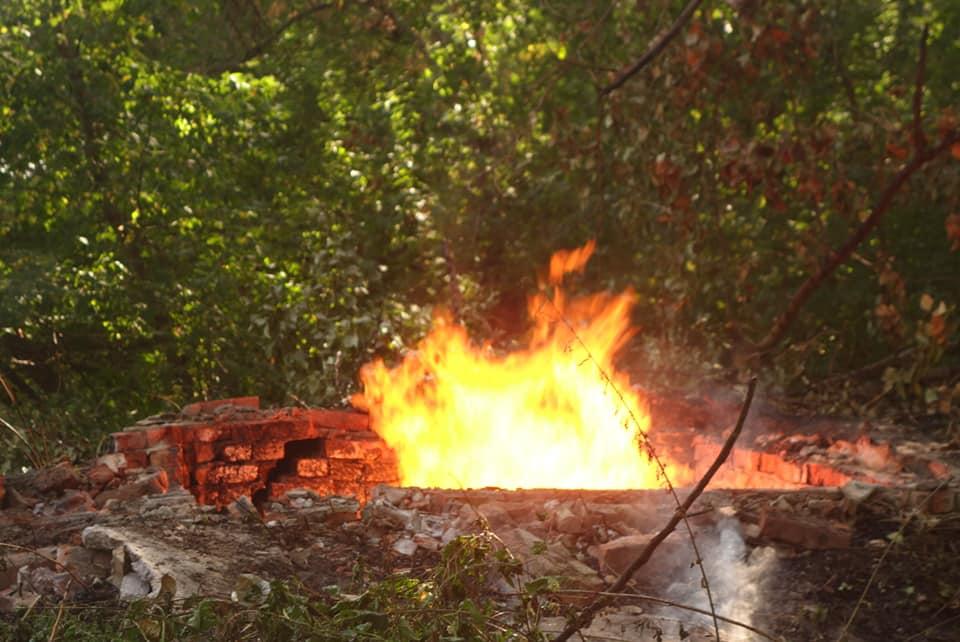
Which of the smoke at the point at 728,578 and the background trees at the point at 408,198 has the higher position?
the background trees at the point at 408,198

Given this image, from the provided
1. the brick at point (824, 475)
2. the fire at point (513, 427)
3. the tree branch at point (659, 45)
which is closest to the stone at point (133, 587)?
the fire at point (513, 427)

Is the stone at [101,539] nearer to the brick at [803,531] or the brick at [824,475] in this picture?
the brick at [803,531]

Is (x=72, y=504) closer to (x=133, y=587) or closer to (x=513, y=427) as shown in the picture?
(x=133, y=587)

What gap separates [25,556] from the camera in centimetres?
465

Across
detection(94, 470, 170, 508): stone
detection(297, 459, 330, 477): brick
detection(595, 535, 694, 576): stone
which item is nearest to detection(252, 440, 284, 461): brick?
detection(297, 459, 330, 477): brick

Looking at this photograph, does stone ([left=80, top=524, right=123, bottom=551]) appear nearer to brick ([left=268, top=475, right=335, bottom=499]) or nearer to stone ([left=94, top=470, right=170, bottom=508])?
stone ([left=94, top=470, right=170, bottom=508])

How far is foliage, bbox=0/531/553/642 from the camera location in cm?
318

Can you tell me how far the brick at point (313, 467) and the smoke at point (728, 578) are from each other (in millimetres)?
3191

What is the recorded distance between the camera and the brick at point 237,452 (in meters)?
6.94

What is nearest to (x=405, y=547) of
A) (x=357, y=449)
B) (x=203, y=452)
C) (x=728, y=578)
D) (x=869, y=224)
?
(x=728, y=578)

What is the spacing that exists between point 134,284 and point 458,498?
5.40 metres

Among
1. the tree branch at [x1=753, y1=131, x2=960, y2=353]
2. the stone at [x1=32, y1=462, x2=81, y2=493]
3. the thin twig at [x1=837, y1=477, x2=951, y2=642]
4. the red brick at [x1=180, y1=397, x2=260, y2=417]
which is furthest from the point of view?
the red brick at [x1=180, y1=397, x2=260, y2=417]

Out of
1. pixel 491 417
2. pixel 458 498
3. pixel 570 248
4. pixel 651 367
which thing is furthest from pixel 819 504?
pixel 570 248

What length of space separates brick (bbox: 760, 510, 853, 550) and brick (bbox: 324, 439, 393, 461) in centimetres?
335
